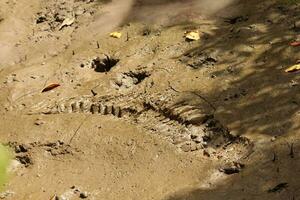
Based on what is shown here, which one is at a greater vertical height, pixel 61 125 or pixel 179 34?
pixel 179 34

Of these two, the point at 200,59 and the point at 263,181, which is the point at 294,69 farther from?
the point at 263,181

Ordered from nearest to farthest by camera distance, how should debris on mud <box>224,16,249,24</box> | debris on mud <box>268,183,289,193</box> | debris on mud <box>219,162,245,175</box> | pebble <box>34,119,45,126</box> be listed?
debris on mud <box>268,183,289,193</box> < debris on mud <box>219,162,245,175</box> < pebble <box>34,119,45,126</box> < debris on mud <box>224,16,249,24</box>

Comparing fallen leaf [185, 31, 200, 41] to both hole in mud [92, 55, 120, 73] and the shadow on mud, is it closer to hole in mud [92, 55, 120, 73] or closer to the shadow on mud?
the shadow on mud

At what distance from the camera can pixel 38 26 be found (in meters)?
7.15

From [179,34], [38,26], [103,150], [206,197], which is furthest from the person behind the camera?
[38,26]

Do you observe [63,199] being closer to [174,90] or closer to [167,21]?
[174,90]

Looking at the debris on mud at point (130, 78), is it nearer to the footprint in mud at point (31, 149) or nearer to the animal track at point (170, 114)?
the animal track at point (170, 114)

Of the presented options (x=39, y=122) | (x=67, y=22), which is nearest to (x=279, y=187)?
(x=39, y=122)

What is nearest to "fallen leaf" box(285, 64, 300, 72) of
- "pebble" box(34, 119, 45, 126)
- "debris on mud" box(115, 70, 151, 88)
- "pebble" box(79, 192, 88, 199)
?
"debris on mud" box(115, 70, 151, 88)

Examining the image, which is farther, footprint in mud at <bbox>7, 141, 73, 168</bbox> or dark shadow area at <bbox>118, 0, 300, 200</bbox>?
footprint in mud at <bbox>7, 141, 73, 168</bbox>

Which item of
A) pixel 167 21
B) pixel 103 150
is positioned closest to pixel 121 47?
pixel 167 21

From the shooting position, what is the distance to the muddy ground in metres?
4.54

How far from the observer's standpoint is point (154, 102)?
17.7 feet

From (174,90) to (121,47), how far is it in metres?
1.16
